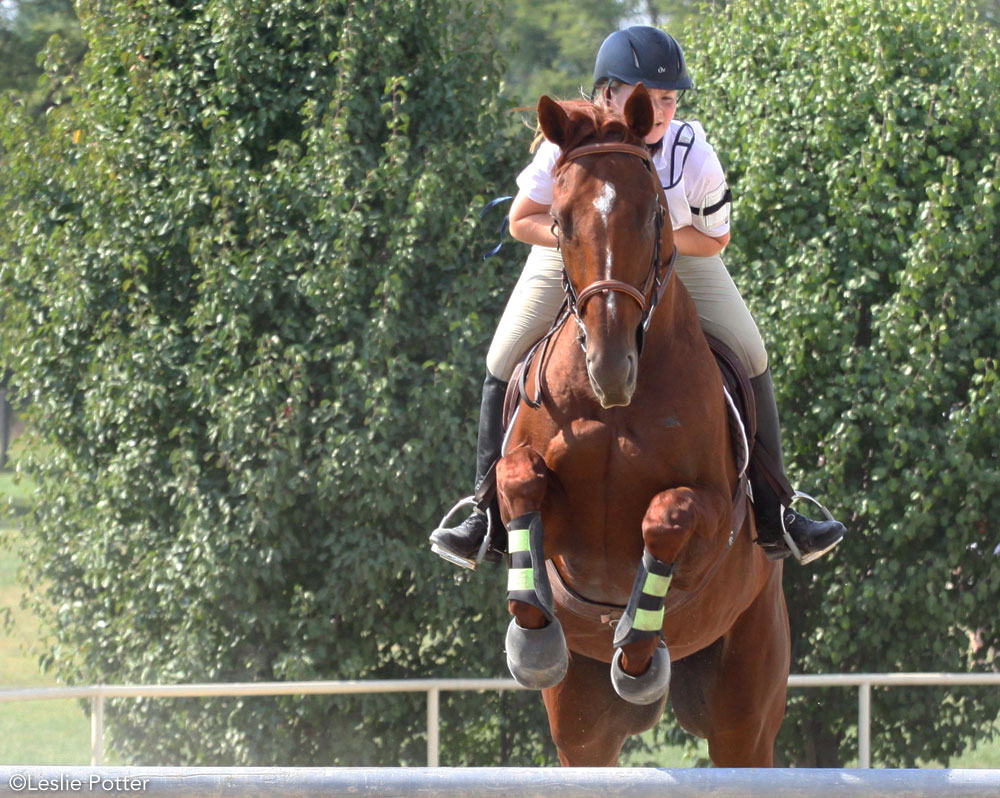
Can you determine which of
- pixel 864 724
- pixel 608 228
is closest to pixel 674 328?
pixel 608 228

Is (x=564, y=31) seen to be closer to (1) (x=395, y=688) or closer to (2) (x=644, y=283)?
(1) (x=395, y=688)

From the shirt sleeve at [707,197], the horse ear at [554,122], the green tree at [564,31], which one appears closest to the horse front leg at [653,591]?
the shirt sleeve at [707,197]

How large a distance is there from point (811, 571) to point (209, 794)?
6.53 meters

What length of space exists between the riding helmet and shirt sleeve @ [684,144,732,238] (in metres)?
0.29

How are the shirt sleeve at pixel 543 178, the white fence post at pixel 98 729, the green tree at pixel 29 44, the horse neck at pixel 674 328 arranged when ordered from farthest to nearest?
the green tree at pixel 29 44, the white fence post at pixel 98 729, the shirt sleeve at pixel 543 178, the horse neck at pixel 674 328

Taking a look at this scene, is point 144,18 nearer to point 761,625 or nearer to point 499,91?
point 499,91

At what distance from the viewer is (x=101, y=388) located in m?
7.84

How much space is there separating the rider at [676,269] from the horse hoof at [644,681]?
91cm

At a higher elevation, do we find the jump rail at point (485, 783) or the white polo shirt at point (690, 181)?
the white polo shirt at point (690, 181)

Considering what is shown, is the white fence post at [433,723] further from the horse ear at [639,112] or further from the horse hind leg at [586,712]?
the horse ear at [639,112]

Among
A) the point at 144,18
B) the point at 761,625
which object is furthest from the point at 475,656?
the point at 144,18

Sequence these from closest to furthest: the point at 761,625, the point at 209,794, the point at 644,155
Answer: the point at 209,794 → the point at 644,155 → the point at 761,625

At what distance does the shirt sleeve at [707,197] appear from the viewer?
4.32m

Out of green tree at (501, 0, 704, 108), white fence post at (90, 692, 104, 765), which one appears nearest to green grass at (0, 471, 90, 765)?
white fence post at (90, 692, 104, 765)
